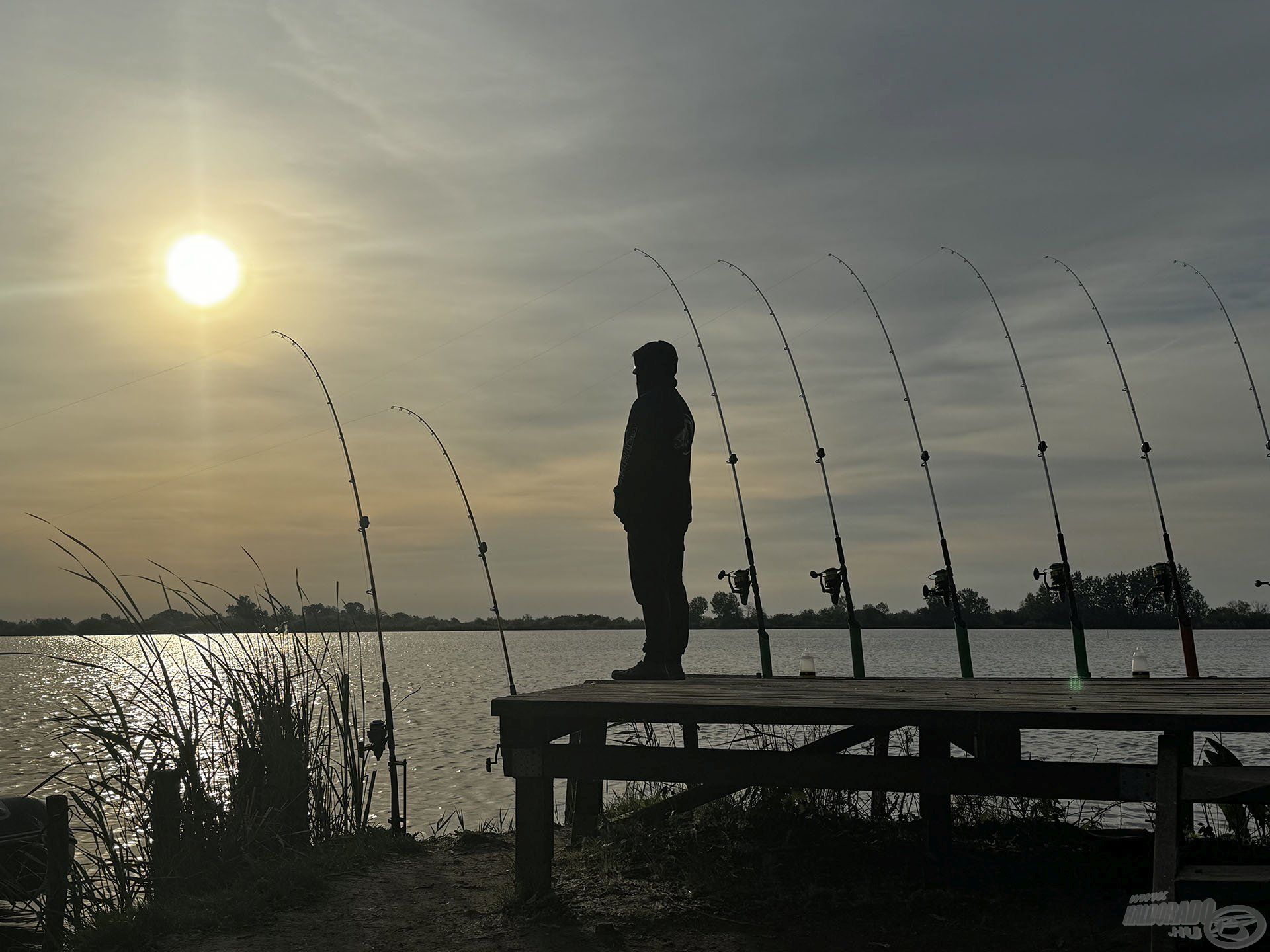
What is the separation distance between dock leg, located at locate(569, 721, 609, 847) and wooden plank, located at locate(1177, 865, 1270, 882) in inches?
150

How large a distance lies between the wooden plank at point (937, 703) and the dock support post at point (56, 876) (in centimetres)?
232

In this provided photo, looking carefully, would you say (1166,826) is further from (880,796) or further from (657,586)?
(657,586)

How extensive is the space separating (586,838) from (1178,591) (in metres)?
5.19

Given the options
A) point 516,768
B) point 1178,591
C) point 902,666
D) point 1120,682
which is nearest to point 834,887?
point 516,768

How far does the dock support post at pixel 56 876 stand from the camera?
5.63 m

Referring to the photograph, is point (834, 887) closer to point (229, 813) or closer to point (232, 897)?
point (232, 897)

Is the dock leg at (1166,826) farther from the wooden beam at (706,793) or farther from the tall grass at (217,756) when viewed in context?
the tall grass at (217,756)

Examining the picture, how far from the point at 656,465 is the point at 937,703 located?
3.00 m

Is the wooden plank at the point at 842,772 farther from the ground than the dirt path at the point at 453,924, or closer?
farther from the ground

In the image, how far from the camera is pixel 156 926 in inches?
217

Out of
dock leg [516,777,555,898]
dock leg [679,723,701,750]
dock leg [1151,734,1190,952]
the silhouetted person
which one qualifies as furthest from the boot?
dock leg [1151,734,1190,952]

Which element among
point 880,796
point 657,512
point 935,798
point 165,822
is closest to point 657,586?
point 657,512

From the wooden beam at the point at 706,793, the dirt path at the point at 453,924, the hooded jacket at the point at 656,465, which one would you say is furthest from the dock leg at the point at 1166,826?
the hooded jacket at the point at 656,465

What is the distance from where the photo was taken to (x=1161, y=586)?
9.38 metres
